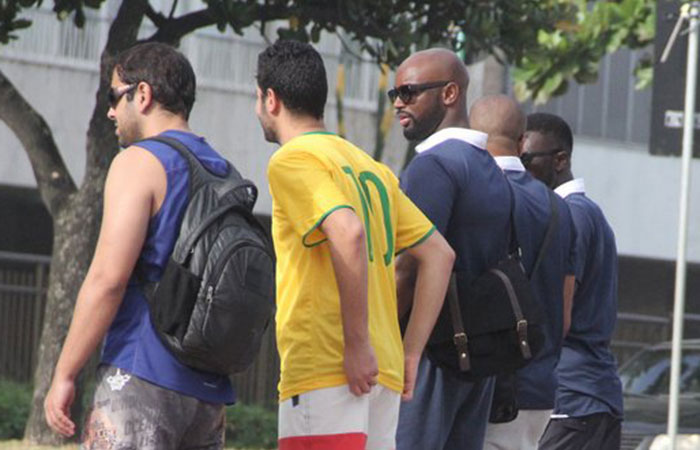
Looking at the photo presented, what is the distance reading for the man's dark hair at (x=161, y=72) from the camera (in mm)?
5074

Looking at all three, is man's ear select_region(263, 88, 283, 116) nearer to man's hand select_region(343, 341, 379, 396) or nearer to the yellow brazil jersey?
the yellow brazil jersey

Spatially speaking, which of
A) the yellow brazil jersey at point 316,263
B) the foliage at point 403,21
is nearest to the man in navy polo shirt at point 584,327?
the yellow brazil jersey at point 316,263

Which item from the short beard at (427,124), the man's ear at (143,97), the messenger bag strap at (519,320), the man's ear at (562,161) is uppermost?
the man's ear at (143,97)

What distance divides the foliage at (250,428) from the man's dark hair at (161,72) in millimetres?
12149

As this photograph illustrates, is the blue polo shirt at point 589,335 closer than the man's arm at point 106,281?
No

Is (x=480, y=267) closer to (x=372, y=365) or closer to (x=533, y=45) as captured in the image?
(x=372, y=365)

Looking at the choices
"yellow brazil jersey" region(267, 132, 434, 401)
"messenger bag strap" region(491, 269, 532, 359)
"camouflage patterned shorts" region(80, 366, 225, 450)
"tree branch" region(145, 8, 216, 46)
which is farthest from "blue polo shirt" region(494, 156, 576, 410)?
"tree branch" region(145, 8, 216, 46)

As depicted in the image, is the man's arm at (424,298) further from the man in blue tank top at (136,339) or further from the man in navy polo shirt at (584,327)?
the man in navy polo shirt at (584,327)

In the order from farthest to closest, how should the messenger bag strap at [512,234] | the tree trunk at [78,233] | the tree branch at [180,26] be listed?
the tree trunk at [78,233], the tree branch at [180,26], the messenger bag strap at [512,234]

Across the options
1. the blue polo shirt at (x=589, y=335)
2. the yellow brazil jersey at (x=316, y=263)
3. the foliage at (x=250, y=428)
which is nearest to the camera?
the yellow brazil jersey at (x=316, y=263)

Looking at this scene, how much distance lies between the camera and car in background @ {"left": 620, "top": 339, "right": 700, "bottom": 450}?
11398mm

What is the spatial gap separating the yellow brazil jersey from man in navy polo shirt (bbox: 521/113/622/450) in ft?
6.65

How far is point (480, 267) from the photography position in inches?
226

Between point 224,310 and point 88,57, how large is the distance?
15633mm
